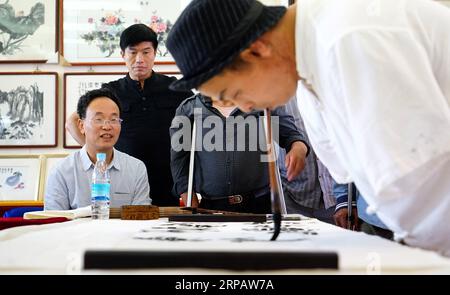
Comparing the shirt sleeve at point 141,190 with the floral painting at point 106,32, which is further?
the floral painting at point 106,32

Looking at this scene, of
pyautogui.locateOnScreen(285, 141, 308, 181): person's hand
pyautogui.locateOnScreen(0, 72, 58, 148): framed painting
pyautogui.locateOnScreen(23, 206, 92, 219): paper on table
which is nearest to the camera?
pyautogui.locateOnScreen(23, 206, 92, 219): paper on table

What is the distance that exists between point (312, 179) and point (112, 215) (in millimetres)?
1104

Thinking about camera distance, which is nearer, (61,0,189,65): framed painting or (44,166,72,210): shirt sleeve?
(44,166,72,210): shirt sleeve

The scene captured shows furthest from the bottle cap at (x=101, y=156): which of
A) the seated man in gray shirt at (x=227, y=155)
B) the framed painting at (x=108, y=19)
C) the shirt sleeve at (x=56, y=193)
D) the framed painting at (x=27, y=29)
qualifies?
the framed painting at (x=27, y=29)

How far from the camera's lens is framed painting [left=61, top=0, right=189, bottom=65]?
3.95m

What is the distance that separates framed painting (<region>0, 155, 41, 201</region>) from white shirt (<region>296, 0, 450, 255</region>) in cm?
315

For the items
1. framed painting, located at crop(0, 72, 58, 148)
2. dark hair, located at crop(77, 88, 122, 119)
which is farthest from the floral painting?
dark hair, located at crop(77, 88, 122, 119)

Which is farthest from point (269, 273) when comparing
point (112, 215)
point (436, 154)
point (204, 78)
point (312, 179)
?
point (312, 179)

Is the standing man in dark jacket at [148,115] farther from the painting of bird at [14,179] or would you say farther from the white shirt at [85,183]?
the painting of bird at [14,179]

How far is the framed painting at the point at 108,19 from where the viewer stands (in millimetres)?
3953

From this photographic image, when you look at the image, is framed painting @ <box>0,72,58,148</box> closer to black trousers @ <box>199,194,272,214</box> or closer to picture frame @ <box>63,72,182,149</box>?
picture frame @ <box>63,72,182,149</box>

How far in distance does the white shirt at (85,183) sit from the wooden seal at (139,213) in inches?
20.6

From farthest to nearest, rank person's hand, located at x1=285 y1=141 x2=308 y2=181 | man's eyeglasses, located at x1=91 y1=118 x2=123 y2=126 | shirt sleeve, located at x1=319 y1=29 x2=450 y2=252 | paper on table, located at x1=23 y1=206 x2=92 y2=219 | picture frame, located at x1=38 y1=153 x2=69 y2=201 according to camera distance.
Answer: picture frame, located at x1=38 y1=153 x2=69 y2=201
man's eyeglasses, located at x1=91 y1=118 x2=123 y2=126
person's hand, located at x1=285 y1=141 x2=308 y2=181
paper on table, located at x1=23 y1=206 x2=92 y2=219
shirt sleeve, located at x1=319 y1=29 x2=450 y2=252

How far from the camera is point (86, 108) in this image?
8.99 feet
